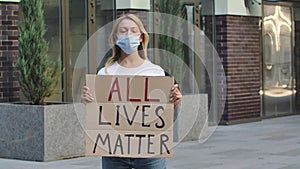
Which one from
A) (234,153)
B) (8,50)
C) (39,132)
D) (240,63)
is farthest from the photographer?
(240,63)

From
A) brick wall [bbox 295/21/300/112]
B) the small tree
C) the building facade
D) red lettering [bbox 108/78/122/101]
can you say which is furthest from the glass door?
red lettering [bbox 108/78/122/101]

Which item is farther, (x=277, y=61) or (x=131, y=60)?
(x=277, y=61)

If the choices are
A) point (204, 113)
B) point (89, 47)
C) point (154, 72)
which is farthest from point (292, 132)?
point (154, 72)

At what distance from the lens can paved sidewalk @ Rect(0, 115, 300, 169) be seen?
9.73 metres

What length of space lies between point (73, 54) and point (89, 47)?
372 mm

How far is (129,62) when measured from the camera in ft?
14.9

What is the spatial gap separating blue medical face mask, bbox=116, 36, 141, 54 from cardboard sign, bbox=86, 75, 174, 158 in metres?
0.18

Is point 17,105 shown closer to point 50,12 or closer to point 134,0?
point 50,12

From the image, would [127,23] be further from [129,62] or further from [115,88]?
[115,88]

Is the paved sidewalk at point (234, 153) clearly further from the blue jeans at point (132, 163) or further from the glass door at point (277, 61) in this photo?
the blue jeans at point (132, 163)

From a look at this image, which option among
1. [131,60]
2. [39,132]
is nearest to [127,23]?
[131,60]

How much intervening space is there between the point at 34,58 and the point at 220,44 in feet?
20.6

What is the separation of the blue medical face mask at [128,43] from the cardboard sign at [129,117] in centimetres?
18

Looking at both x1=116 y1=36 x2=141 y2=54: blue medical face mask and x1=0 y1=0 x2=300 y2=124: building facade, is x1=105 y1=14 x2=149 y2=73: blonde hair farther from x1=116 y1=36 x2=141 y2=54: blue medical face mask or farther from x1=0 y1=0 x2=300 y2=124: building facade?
x1=0 y1=0 x2=300 y2=124: building facade
